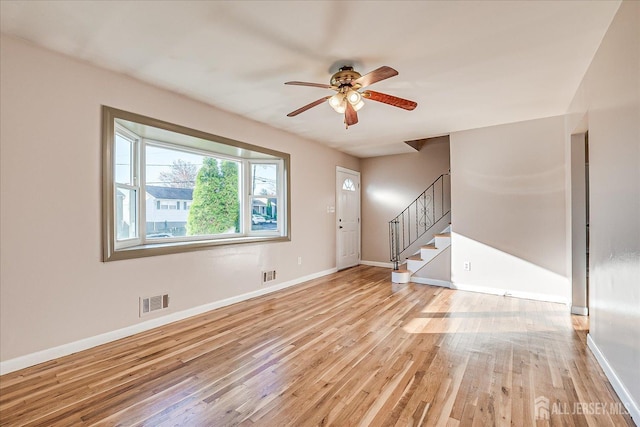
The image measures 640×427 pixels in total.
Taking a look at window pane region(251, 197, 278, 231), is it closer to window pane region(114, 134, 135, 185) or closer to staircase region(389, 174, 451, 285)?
window pane region(114, 134, 135, 185)

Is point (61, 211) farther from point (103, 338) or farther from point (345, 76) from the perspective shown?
point (345, 76)

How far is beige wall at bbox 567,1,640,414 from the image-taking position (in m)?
1.67

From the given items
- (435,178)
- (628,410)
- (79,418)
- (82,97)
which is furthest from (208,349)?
(435,178)

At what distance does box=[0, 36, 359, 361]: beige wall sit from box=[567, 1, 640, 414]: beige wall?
3.75 metres

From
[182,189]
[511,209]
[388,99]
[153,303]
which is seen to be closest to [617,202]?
[388,99]

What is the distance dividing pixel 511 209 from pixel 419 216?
200cm

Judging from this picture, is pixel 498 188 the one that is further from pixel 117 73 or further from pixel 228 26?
pixel 117 73

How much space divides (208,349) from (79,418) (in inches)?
37.9

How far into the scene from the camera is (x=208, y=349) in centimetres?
257

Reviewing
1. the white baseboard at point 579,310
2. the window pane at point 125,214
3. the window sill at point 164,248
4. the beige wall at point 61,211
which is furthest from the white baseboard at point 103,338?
the white baseboard at point 579,310

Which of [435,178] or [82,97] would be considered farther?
[435,178]

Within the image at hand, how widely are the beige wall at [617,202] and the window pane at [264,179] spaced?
3888 mm

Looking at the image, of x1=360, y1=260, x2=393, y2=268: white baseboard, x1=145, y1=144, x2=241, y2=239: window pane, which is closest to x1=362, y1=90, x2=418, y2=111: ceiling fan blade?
x1=145, y1=144, x2=241, y2=239: window pane

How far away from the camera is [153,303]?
3.04m
